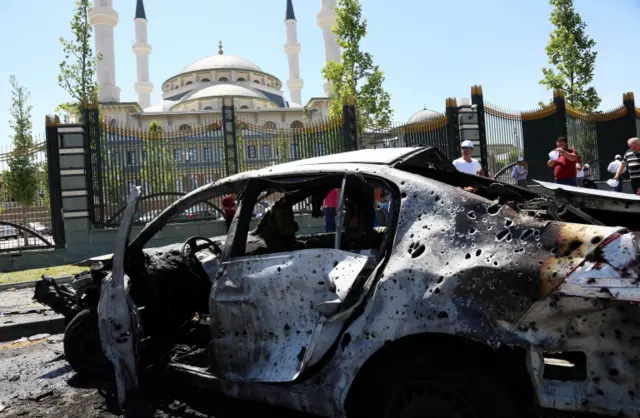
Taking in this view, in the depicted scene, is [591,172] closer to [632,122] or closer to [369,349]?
[632,122]

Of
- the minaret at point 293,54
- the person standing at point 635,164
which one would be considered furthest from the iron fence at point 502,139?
the minaret at point 293,54

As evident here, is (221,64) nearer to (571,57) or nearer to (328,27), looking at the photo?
(328,27)

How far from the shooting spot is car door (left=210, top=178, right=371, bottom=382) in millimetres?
2510

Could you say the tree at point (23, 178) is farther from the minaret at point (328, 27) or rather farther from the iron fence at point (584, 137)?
the minaret at point (328, 27)

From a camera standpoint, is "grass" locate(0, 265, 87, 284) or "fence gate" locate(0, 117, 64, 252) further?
"fence gate" locate(0, 117, 64, 252)

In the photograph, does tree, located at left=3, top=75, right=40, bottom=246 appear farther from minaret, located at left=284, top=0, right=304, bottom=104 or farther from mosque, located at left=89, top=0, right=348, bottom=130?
minaret, located at left=284, top=0, right=304, bottom=104

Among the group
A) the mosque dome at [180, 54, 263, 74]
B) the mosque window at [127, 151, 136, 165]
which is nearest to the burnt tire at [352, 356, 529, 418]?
the mosque window at [127, 151, 136, 165]

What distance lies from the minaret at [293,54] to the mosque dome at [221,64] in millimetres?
5949

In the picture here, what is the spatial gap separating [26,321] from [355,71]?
81.1 feet

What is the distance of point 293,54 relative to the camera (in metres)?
72.6

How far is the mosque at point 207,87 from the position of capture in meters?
50.4

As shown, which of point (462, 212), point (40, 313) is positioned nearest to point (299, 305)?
point (462, 212)

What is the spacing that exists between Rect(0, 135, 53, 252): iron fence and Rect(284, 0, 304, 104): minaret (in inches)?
2462

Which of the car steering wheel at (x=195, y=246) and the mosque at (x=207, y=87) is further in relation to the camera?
the mosque at (x=207, y=87)
